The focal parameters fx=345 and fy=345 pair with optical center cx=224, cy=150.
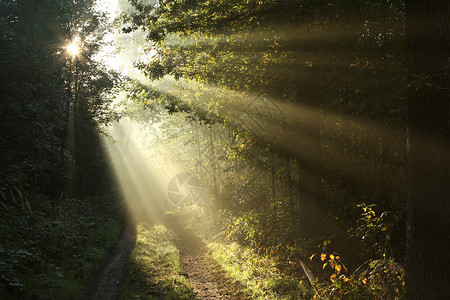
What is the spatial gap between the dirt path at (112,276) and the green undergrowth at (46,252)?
339 millimetres

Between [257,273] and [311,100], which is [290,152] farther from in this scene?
[257,273]

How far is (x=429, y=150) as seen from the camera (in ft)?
15.8

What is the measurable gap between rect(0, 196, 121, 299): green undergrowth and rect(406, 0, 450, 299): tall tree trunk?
26.9ft

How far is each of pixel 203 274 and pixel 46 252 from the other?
534 cm

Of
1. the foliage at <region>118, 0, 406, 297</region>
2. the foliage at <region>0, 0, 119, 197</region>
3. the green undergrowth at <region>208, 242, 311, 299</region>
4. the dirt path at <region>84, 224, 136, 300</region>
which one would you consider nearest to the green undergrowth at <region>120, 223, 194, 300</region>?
the dirt path at <region>84, 224, 136, 300</region>

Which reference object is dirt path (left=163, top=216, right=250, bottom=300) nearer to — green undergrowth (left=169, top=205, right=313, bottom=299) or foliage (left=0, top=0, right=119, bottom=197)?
green undergrowth (left=169, top=205, right=313, bottom=299)

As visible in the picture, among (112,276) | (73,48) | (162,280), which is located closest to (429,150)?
(162,280)

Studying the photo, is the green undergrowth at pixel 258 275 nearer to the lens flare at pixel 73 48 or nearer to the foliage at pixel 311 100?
the foliage at pixel 311 100

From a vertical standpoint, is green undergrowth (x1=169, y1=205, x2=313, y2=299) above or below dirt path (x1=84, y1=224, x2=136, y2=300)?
below

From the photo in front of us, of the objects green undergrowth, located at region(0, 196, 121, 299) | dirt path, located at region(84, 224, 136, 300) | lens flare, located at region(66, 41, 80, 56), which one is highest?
lens flare, located at region(66, 41, 80, 56)

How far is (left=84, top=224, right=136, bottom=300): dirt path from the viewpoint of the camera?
32.8 ft

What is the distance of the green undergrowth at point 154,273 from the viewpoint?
9797 mm

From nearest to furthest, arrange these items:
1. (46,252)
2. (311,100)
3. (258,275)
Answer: (311,100)
(258,275)
(46,252)

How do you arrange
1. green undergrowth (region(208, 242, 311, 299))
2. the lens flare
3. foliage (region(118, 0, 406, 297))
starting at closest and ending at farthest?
1. green undergrowth (region(208, 242, 311, 299))
2. foliage (region(118, 0, 406, 297))
3. the lens flare
